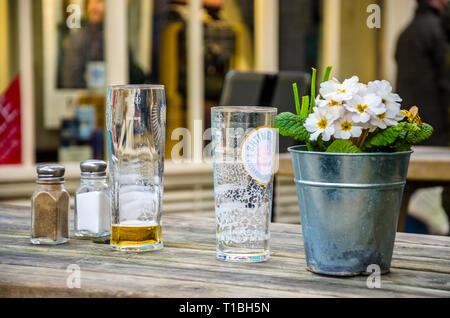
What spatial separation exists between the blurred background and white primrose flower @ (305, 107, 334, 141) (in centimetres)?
260

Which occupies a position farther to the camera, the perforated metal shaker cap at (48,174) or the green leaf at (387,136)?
the perforated metal shaker cap at (48,174)

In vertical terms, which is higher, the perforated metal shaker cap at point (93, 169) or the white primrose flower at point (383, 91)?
the white primrose flower at point (383, 91)

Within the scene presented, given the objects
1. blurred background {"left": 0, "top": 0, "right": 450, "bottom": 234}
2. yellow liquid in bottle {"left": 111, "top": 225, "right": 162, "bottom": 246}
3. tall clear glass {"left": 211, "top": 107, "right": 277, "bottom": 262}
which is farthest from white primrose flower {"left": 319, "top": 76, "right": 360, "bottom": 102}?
blurred background {"left": 0, "top": 0, "right": 450, "bottom": 234}

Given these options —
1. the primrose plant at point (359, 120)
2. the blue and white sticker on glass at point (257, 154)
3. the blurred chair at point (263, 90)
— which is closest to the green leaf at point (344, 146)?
the primrose plant at point (359, 120)

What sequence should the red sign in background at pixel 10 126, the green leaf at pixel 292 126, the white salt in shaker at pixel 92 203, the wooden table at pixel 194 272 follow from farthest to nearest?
the red sign in background at pixel 10 126 → the white salt in shaker at pixel 92 203 → the green leaf at pixel 292 126 → the wooden table at pixel 194 272

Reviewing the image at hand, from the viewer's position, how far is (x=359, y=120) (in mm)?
969

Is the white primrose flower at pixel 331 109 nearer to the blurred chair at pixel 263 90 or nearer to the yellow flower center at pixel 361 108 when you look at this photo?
the yellow flower center at pixel 361 108

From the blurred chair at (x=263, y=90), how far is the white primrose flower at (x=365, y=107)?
1.76 m

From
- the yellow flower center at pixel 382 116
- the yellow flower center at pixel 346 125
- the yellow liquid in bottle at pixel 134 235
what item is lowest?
the yellow liquid in bottle at pixel 134 235

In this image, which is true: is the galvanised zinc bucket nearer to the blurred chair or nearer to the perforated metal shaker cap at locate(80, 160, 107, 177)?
the perforated metal shaker cap at locate(80, 160, 107, 177)

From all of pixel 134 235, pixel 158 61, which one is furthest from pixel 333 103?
pixel 158 61

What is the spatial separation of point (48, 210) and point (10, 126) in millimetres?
2739

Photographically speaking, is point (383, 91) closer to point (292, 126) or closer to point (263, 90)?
point (292, 126)

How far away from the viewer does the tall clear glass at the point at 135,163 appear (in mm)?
1168
